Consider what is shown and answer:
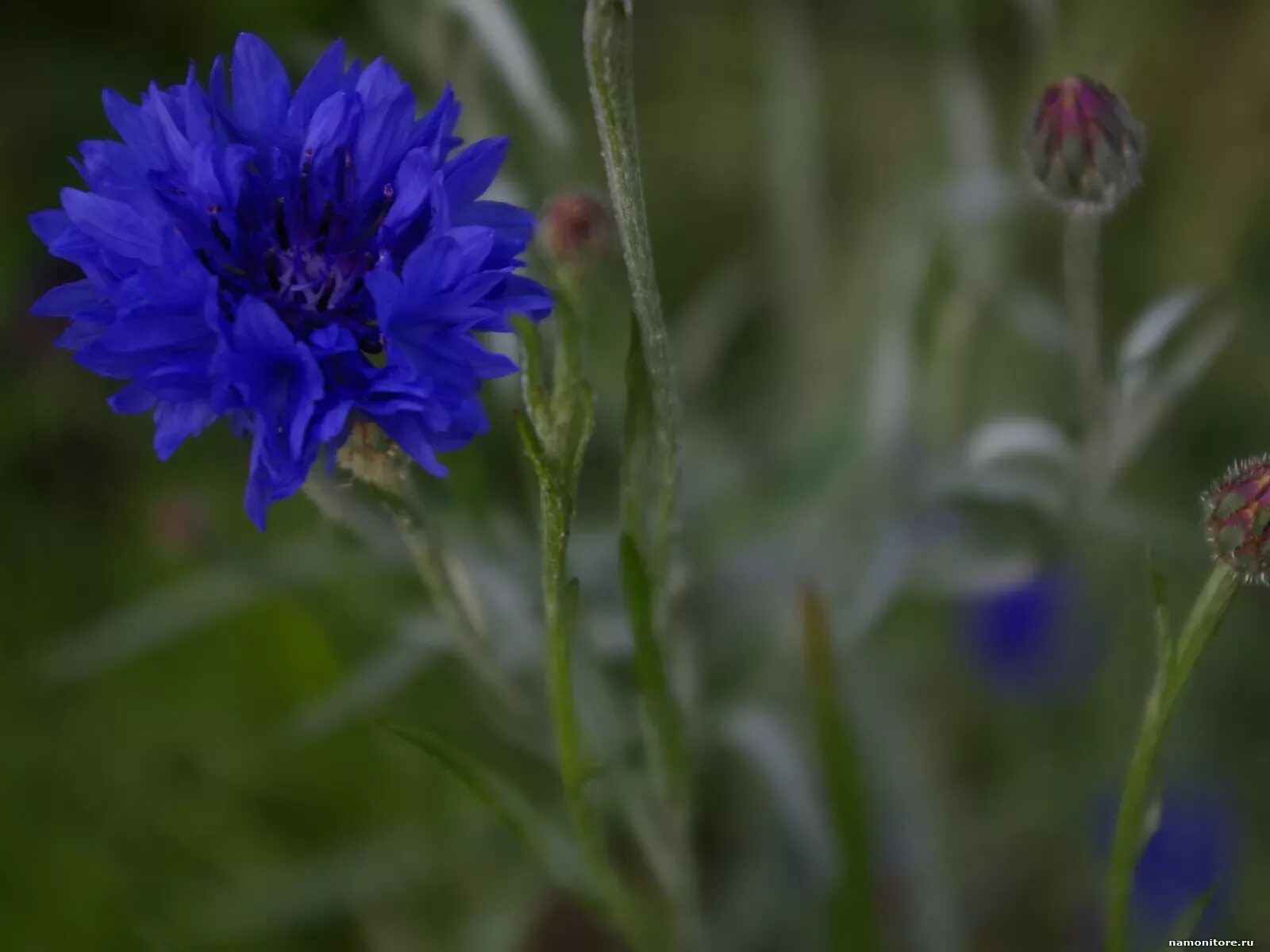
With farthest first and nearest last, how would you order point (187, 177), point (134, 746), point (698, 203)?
point (698, 203) < point (134, 746) < point (187, 177)

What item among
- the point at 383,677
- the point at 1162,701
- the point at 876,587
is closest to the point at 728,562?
the point at 876,587

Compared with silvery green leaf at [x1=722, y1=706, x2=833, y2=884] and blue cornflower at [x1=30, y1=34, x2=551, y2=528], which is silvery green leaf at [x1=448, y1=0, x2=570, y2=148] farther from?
silvery green leaf at [x1=722, y1=706, x2=833, y2=884]

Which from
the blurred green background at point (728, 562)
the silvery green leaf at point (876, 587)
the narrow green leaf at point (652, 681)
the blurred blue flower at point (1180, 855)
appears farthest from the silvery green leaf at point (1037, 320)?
the narrow green leaf at point (652, 681)

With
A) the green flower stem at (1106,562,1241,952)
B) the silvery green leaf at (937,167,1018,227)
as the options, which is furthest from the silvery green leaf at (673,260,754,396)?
the green flower stem at (1106,562,1241,952)

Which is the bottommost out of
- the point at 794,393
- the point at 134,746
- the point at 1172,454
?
the point at 134,746

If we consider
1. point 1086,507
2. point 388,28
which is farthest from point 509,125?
point 1086,507

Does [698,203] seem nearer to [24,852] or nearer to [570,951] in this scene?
[570,951]
